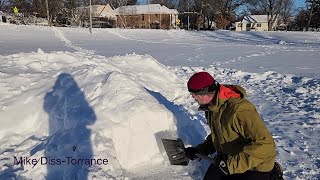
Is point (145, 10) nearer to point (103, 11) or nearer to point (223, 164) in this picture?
point (103, 11)

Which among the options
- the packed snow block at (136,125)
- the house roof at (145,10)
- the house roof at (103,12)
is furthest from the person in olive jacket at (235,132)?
the house roof at (103,12)

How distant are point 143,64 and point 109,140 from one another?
16.9ft

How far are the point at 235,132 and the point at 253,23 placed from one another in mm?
77221

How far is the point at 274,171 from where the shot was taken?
2.86m

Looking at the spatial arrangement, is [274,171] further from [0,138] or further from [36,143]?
[0,138]

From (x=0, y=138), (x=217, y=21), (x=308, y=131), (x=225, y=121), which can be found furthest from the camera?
(x=217, y=21)

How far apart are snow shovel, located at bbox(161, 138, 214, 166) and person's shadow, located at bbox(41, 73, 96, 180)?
34.3 inches

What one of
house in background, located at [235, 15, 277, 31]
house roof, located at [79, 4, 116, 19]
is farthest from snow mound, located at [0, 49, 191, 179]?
house in background, located at [235, 15, 277, 31]

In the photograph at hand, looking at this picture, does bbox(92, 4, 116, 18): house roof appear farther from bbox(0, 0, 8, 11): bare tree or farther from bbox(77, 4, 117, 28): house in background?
bbox(0, 0, 8, 11): bare tree

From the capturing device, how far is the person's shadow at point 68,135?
12.4 feet

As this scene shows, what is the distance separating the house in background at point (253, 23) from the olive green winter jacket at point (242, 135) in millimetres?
75701

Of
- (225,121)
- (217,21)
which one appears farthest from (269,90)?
(217,21)

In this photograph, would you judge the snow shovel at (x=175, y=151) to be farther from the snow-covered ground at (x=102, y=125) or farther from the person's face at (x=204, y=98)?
the person's face at (x=204, y=98)

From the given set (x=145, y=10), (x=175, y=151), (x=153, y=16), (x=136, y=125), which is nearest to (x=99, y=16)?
(x=145, y=10)
